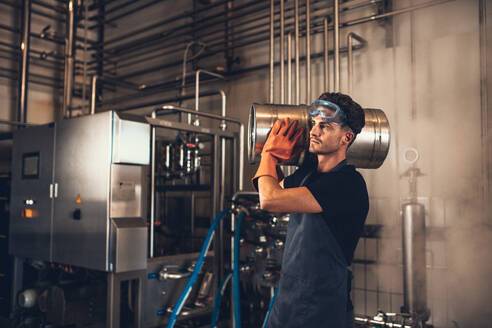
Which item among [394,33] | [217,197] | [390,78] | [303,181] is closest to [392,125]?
[390,78]

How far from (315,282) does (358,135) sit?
0.63m

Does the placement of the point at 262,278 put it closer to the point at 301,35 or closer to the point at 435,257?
the point at 435,257

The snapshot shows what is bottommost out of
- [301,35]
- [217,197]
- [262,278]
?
[262,278]

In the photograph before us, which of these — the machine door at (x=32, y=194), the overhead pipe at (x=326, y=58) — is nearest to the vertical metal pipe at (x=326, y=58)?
the overhead pipe at (x=326, y=58)

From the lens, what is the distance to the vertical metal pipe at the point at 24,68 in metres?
4.36

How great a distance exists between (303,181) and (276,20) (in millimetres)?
2284

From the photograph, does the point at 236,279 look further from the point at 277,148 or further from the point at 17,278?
the point at 17,278

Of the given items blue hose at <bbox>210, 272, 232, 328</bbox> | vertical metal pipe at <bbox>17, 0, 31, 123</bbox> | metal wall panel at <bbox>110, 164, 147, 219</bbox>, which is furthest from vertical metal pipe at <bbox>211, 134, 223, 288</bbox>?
vertical metal pipe at <bbox>17, 0, 31, 123</bbox>

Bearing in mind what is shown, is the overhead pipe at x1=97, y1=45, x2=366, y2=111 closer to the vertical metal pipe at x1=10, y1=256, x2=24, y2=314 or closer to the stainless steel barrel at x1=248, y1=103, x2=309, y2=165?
the stainless steel barrel at x1=248, y1=103, x2=309, y2=165

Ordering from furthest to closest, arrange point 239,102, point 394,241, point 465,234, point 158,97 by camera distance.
→ 1. point 158,97
2. point 239,102
3. point 394,241
4. point 465,234

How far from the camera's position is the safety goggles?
1.53 meters

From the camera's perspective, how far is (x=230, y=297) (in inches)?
122

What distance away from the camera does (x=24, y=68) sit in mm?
4359

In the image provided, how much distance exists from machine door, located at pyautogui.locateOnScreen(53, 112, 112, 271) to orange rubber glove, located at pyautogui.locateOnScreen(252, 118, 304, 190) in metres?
1.29
